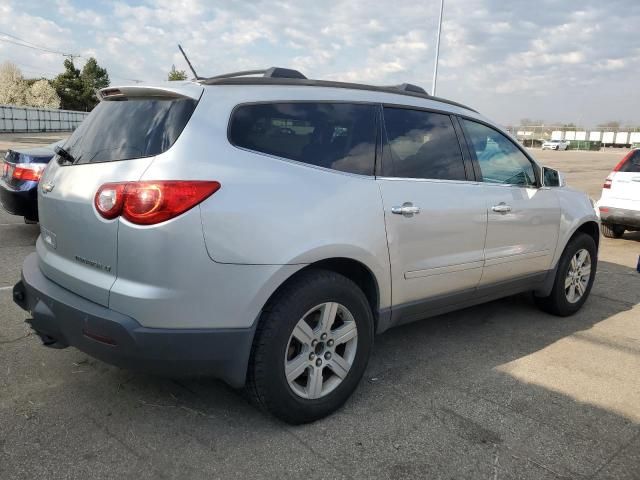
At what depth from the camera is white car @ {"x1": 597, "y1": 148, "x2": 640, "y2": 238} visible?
26.9 feet

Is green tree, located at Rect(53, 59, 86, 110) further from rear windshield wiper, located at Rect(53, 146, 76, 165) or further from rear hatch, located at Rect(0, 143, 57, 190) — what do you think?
rear windshield wiper, located at Rect(53, 146, 76, 165)

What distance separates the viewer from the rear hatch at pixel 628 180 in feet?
26.9

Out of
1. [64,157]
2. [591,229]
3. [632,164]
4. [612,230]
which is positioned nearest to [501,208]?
[591,229]

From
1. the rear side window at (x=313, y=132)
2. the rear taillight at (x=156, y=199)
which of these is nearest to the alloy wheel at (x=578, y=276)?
the rear side window at (x=313, y=132)

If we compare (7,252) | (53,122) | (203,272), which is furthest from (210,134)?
(53,122)

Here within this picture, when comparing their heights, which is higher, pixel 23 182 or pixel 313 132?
pixel 313 132

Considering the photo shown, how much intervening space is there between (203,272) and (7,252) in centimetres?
480

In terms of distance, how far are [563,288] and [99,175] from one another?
3.89m

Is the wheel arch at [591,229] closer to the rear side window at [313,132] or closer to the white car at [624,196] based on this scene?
the rear side window at [313,132]

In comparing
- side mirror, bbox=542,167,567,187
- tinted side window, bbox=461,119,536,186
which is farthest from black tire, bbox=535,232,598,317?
tinted side window, bbox=461,119,536,186

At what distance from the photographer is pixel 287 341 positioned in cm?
269

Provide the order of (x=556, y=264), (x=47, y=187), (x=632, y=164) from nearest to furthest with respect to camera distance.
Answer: (x=47, y=187), (x=556, y=264), (x=632, y=164)

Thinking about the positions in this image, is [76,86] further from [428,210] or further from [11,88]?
[428,210]

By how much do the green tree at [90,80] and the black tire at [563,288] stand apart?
80.3 meters
